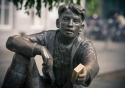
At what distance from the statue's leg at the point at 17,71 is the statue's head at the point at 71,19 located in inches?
22.7

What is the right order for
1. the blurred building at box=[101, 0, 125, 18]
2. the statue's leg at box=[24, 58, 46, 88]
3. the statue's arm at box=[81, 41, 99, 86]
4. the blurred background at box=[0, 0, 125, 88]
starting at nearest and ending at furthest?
1. the statue's arm at box=[81, 41, 99, 86]
2. the statue's leg at box=[24, 58, 46, 88]
3. the blurred background at box=[0, 0, 125, 88]
4. the blurred building at box=[101, 0, 125, 18]

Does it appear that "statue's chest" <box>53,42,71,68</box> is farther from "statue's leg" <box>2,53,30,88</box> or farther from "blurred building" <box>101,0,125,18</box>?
"blurred building" <box>101,0,125,18</box>

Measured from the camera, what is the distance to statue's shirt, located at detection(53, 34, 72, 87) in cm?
454

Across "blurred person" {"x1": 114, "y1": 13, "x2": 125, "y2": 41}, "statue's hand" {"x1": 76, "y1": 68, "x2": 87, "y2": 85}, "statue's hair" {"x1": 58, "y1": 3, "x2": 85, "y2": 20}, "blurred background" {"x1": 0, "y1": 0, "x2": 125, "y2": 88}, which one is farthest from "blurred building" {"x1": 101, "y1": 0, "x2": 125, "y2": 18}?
"statue's hand" {"x1": 76, "y1": 68, "x2": 87, "y2": 85}

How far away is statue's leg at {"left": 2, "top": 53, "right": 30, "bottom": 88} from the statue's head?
578 millimetres

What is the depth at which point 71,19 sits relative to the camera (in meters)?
4.35

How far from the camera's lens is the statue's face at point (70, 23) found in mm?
4344

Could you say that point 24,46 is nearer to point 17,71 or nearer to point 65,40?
point 17,71

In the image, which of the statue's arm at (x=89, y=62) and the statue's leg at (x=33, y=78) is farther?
the statue's leg at (x=33, y=78)

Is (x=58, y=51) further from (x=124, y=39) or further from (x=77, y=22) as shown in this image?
(x=124, y=39)

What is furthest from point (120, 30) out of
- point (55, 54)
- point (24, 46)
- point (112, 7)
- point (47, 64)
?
point (47, 64)

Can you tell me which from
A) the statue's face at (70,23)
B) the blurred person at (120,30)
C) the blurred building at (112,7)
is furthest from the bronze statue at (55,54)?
the blurred building at (112,7)

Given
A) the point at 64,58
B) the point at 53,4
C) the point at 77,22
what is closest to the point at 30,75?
the point at 64,58

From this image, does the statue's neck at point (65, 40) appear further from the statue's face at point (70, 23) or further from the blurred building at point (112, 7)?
the blurred building at point (112, 7)
